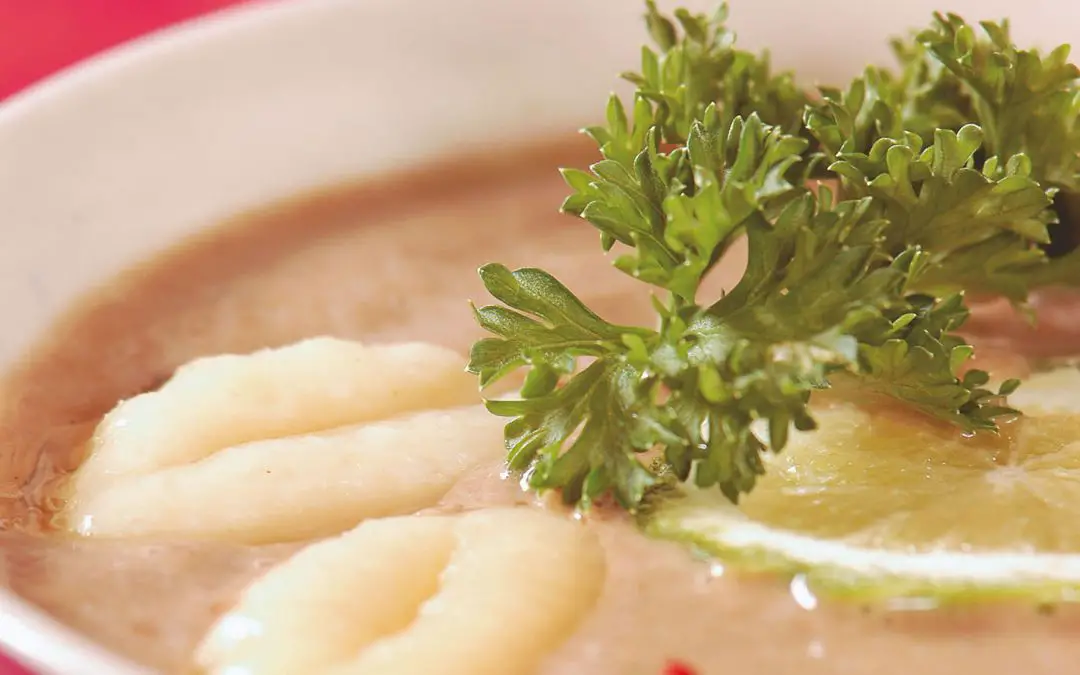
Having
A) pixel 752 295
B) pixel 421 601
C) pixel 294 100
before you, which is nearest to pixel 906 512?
pixel 752 295

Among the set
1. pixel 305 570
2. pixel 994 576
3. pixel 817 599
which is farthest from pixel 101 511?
pixel 994 576

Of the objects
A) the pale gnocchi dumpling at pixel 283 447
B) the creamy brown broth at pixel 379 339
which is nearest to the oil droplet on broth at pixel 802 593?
the creamy brown broth at pixel 379 339

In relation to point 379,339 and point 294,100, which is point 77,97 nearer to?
point 294,100

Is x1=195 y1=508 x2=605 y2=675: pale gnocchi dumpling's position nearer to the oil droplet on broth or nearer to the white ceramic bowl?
the oil droplet on broth

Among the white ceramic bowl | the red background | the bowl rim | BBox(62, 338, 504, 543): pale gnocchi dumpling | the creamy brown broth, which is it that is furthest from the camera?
the red background

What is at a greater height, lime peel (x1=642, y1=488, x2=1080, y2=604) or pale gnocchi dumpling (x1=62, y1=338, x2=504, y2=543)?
A: pale gnocchi dumpling (x1=62, y1=338, x2=504, y2=543)

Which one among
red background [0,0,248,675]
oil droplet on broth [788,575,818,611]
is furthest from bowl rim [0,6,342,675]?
red background [0,0,248,675]
